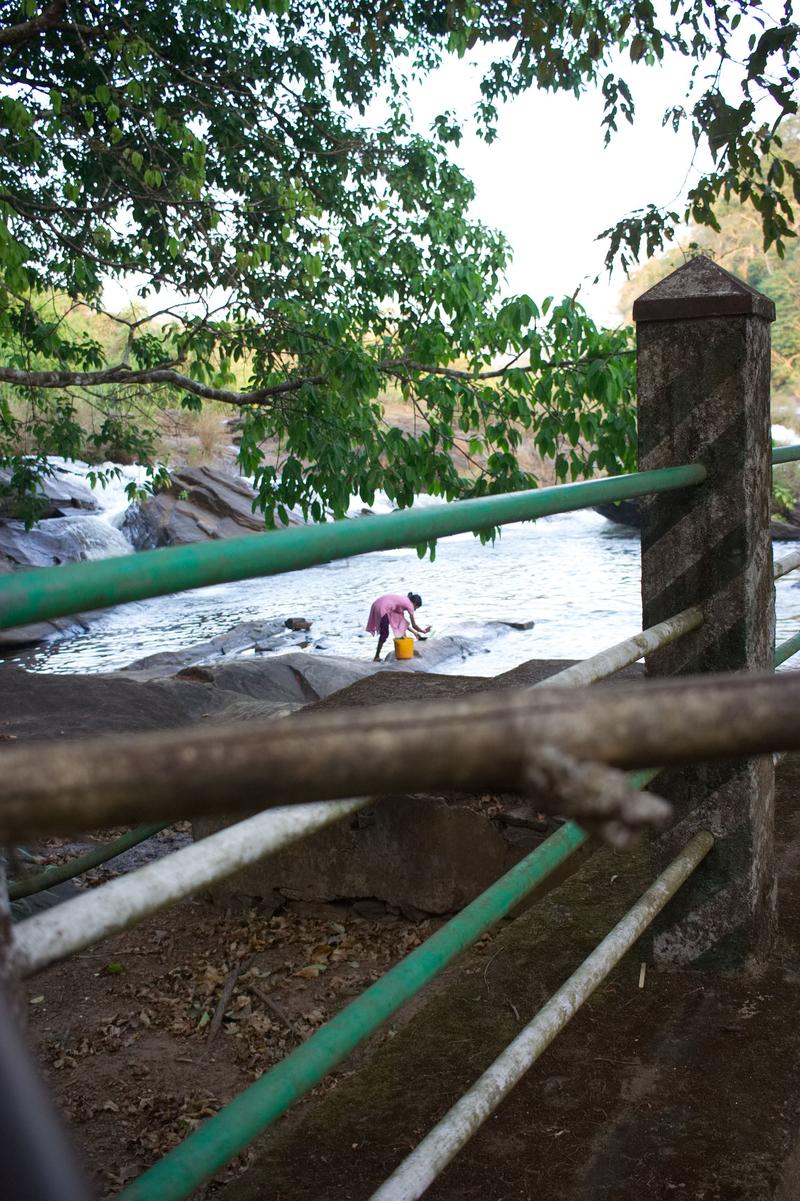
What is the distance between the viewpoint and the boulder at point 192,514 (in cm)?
2316

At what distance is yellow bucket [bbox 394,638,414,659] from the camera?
1351 cm

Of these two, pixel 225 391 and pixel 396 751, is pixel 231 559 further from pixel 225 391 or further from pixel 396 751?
pixel 225 391

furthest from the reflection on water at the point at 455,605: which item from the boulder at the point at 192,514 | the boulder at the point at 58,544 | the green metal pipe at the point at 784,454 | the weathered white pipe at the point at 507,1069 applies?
the weathered white pipe at the point at 507,1069

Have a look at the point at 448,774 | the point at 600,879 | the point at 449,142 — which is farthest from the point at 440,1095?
the point at 449,142

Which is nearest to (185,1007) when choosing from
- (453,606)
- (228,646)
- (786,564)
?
(786,564)

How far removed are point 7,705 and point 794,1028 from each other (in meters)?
8.12

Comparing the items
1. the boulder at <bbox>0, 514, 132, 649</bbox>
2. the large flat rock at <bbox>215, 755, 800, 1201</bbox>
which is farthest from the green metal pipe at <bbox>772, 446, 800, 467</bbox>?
the boulder at <bbox>0, 514, 132, 649</bbox>

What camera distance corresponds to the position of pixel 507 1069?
1.53 meters

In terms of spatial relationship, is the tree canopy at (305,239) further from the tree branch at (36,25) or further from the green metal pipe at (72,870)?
the green metal pipe at (72,870)

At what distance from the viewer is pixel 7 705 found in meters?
9.23

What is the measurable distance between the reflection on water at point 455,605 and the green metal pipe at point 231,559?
451 inches

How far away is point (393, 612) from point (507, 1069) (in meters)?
12.4

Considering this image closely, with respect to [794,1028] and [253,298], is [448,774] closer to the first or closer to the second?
[794,1028]

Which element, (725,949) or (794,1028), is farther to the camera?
(725,949)
